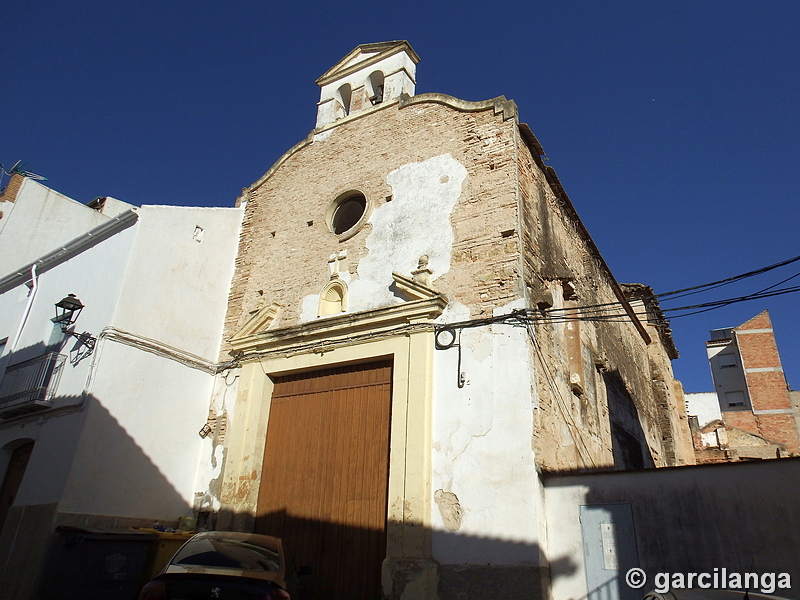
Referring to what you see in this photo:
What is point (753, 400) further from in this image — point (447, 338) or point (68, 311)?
Answer: point (68, 311)

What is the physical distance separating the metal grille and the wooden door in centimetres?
331

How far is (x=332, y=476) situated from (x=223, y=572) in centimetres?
307

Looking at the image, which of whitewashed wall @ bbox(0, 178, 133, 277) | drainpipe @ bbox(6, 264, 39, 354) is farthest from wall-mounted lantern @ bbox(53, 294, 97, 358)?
whitewashed wall @ bbox(0, 178, 133, 277)

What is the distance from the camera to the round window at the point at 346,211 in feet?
33.3

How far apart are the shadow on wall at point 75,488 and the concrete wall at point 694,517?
18.7 feet

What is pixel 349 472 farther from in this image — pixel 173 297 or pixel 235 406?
pixel 173 297

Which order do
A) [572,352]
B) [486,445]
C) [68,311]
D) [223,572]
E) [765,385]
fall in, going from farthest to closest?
1. [765,385]
2. [68,311]
3. [572,352]
4. [486,445]
5. [223,572]

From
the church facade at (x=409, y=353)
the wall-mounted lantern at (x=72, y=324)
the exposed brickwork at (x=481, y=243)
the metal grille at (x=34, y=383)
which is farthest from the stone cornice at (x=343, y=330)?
the metal grille at (x=34, y=383)

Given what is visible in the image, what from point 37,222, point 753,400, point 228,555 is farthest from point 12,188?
Answer: point 753,400

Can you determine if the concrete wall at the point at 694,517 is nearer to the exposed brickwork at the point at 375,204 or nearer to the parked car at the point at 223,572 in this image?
the exposed brickwork at the point at 375,204

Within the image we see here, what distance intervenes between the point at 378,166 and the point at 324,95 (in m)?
3.06

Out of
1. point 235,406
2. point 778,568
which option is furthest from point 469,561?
point 235,406

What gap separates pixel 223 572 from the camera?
16.7ft

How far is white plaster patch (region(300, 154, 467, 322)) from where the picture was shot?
872cm
